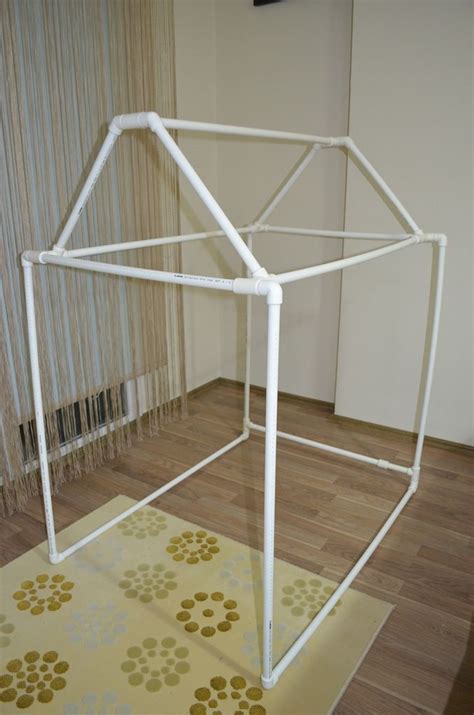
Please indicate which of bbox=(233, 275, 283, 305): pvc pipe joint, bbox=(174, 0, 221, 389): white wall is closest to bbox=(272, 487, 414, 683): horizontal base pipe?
bbox=(233, 275, 283, 305): pvc pipe joint

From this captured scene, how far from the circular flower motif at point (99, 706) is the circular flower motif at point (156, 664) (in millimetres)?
69

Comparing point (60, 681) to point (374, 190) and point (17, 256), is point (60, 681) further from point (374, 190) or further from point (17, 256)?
point (374, 190)

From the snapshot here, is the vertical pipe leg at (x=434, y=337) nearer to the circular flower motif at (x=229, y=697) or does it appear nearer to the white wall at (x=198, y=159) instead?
the circular flower motif at (x=229, y=697)

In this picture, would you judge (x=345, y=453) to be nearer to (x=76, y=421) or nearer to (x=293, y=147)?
(x=76, y=421)

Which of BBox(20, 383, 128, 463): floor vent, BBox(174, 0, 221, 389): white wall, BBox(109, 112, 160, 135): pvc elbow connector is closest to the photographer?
BBox(109, 112, 160, 135): pvc elbow connector

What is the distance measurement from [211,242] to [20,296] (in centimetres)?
148

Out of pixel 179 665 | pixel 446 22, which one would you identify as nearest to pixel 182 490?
pixel 179 665

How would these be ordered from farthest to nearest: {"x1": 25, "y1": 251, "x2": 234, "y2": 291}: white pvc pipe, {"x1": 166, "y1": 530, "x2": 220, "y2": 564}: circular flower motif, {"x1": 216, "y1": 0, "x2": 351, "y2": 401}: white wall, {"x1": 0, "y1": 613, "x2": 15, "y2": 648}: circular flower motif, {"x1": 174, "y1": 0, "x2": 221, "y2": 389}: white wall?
{"x1": 174, "y1": 0, "x2": 221, "y2": 389}: white wall → {"x1": 216, "y1": 0, "x2": 351, "y2": 401}: white wall → {"x1": 166, "y1": 530, "x2": 220, "y2": 564}: circular flower motif → {"x1": 0, "y1": 613, "x2": 15, "y2": 648}: circular flower motif → {"x1": 25, "y1": 251, "x2": 234, "y2": 291}: white pvc pipe

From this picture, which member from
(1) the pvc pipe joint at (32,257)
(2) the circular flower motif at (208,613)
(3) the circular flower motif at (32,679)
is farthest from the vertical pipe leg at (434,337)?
(3) the circular flower motif at (32,679)

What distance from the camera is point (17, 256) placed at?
221 centimetres

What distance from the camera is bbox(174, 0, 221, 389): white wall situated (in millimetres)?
3070

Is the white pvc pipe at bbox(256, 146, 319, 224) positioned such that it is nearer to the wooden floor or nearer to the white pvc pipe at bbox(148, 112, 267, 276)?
the white pvc pipe at bbox(148, 112, 267, 276)

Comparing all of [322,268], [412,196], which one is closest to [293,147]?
[412,196]

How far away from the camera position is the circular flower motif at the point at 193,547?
2084 millimetres
